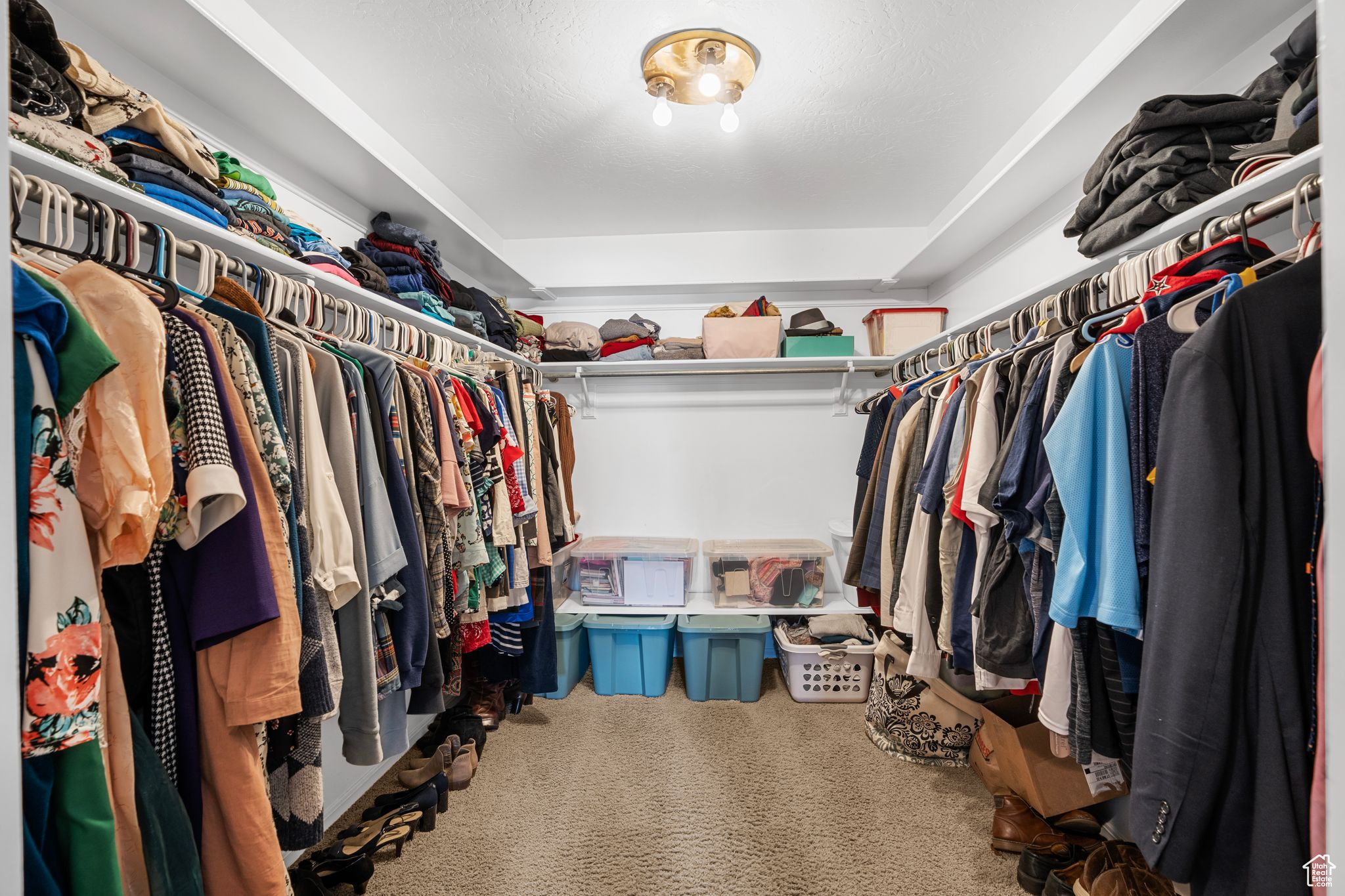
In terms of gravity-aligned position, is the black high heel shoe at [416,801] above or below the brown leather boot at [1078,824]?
above

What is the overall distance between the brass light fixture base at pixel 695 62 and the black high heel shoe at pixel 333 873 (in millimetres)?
2364

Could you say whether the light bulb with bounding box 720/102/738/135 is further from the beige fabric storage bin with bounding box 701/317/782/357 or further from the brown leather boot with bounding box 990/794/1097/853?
the brown leather boot with bounding box 990/794/1097/853

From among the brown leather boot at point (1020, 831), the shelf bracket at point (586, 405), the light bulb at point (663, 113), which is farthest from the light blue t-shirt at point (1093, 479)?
the shelf bracket at point (586, 405)

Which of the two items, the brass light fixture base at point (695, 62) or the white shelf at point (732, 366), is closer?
the brass light fixture base at point (695, 62)

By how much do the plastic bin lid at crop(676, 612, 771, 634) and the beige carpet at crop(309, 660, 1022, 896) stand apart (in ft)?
1.20

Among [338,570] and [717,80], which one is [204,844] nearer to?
[338,570]

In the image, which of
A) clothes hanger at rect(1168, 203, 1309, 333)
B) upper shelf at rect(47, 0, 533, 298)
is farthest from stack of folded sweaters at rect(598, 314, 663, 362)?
clothes hanger at rect(1168, 203, 1309, 333)

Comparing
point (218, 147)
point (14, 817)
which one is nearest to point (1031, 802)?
point (14, 817)

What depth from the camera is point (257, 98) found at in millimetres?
1483

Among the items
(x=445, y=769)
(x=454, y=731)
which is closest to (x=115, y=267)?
(x=445, y=769)

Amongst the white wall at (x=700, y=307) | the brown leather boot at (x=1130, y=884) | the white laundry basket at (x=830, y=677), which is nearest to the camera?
the brown leather boot at (x=1130, y=884)

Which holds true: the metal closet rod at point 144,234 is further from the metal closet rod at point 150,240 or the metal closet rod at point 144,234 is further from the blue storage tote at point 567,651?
the blue storage tote at point 567,651

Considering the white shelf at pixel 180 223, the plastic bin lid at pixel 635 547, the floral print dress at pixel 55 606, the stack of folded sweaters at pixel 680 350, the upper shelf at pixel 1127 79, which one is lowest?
the plastic bin lid at pixel 635 547

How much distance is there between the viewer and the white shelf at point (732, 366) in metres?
2.71
